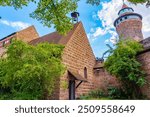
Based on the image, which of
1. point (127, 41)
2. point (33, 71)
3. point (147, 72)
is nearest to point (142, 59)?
point (147, 72)

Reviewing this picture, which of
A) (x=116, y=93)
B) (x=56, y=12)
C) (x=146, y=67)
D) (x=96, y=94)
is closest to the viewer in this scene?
(x=56, y=12)

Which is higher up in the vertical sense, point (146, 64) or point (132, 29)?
point (132, 29)

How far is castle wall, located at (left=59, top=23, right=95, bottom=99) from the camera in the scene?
17323 millimetres

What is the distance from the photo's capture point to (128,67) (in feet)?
49.5

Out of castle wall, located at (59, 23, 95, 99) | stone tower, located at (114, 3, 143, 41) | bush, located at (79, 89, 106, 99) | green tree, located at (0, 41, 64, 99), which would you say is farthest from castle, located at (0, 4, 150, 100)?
stone tower, located at (114, 3, 143, 41)

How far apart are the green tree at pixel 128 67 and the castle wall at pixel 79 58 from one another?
10.3ft

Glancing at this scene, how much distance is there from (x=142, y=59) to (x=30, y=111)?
1307cm

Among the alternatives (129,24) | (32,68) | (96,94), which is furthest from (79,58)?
(129,24)

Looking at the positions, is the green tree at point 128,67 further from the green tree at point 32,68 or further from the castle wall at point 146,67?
the green tree at point 32,68

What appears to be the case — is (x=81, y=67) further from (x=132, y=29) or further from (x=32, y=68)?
(x=132, y=29)

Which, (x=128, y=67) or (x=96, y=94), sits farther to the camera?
(x=96, y=94)

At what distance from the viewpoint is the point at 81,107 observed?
3.76 m

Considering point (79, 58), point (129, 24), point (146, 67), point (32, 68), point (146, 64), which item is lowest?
point (32, 68)

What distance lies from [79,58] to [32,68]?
7.33 m
